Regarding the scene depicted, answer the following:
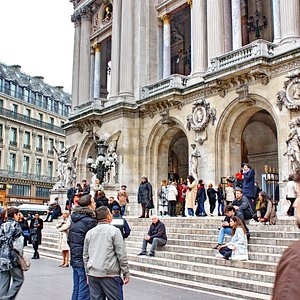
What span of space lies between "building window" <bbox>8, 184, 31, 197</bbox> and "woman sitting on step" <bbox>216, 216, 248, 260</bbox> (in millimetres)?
47671

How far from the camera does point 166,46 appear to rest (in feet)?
97.6

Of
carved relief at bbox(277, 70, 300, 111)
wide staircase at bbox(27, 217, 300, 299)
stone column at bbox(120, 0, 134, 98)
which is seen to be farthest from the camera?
stone column at bbox(120, 0, 134, 98)

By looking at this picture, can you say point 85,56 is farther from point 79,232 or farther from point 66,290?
point 79,232

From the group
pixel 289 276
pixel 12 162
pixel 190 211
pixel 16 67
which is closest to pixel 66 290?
pixel 289 276

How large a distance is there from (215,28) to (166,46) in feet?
18.8

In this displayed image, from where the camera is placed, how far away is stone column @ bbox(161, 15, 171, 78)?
1159 inches

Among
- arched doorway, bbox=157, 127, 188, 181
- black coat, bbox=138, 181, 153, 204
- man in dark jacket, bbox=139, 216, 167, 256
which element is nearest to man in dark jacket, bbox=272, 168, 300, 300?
man in dark jacket, bbox=139, 216, 167, 256

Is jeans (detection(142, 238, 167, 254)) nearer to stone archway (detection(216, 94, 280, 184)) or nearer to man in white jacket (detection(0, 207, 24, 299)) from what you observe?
man in white jacket (detection(0, 207, 24, 299))

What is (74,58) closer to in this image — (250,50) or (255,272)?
(250,50)

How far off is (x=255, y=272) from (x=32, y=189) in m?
51.8

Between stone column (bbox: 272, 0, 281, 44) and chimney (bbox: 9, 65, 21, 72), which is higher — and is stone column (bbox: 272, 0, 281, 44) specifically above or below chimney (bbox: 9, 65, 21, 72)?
below

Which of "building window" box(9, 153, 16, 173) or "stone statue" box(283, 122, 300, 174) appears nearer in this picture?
"stone statue" box(283, 122, 300, 174)

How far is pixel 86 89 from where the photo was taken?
3566 centimetres

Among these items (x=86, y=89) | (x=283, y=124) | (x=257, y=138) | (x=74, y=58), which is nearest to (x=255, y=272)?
(x=283, y=124)
